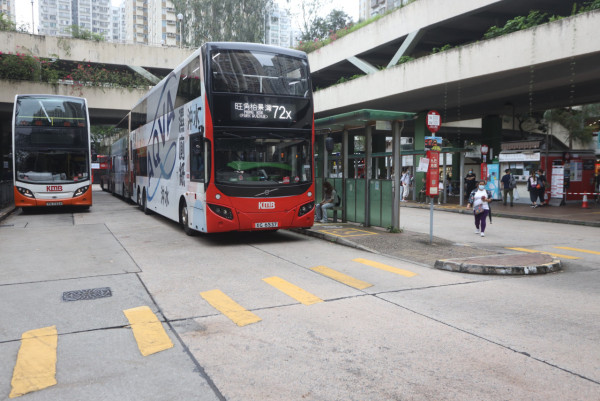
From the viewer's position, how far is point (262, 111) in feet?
34.9

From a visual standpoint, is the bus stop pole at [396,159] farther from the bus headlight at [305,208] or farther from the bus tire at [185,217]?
the bus tire at [185,217]

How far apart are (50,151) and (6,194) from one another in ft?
17.6

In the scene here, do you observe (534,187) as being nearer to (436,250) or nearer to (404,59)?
(404,59)

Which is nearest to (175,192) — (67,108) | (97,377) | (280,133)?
(280,133)

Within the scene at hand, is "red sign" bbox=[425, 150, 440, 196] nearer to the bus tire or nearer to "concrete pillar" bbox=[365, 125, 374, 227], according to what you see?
"concrete pillar" bbox=[365, 125, 374, 227]

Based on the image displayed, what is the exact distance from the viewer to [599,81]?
20984 millimetres

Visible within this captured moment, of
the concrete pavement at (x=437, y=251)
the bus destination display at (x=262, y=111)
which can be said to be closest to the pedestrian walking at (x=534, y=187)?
the concrete pavement at (x=437, y=251)

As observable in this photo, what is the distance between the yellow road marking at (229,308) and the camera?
18.0ft

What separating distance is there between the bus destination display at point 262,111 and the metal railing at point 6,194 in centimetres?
1396

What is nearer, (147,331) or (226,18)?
(147,331)

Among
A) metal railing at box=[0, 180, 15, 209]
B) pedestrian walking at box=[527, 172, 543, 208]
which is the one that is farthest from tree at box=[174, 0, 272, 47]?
pedestrian walking at box=[527, 172, 543, 208]

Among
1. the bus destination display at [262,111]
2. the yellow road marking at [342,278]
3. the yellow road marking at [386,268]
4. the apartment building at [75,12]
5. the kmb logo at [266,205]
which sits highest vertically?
the apartment building at [75,12]

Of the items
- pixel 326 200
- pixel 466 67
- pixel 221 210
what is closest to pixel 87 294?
pixel 221 210

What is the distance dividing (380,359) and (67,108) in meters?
17.1
